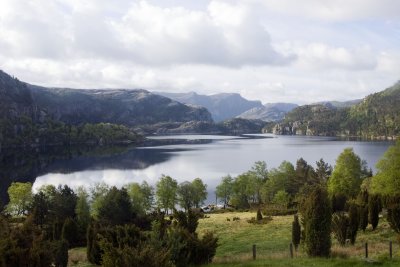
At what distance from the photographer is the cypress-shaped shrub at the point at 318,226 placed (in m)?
27.3

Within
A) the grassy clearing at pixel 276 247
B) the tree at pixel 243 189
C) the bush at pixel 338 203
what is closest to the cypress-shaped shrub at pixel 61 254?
the grassy clearing at pixel 276 247

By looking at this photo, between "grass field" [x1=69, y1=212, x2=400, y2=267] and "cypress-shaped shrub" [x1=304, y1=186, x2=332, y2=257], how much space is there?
881 mm

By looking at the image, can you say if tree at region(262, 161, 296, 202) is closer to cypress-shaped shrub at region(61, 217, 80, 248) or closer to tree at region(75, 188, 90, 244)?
tree at region(75, 188, 90, 244)

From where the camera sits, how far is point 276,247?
124ft

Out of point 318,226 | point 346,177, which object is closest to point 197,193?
point 346,177

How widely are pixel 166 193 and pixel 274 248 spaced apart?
64713 millimetres

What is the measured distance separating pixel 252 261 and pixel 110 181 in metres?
117

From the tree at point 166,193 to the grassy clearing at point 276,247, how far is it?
37.1 m

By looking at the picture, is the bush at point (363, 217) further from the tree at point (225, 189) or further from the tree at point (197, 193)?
the tree at point (225, 189)

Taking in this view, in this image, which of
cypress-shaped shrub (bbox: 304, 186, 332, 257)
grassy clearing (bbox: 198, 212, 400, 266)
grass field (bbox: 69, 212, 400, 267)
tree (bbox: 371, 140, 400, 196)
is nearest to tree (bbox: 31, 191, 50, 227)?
grass field (bbox: 69, 212, 400, 267)

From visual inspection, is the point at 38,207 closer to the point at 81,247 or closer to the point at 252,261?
the point at 81,247

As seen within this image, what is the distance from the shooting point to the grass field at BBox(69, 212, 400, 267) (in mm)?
25750

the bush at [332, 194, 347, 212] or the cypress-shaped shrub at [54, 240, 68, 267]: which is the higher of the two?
the cypress-shaped shrub at [54, 240, 68, 267]

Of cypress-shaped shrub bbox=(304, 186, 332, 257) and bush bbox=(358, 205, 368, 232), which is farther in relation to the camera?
bush bbox=(358, 205, 368, 232)
